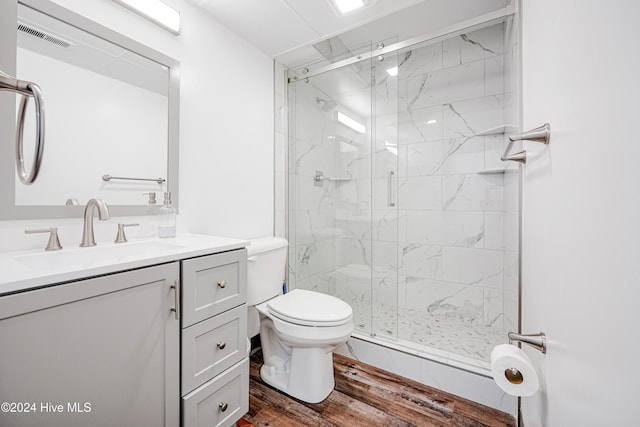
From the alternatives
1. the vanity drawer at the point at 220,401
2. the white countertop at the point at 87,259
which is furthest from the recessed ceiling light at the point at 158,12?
the vanity drawer at the point at 220,401

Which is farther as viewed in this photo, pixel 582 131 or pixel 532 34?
pixel 532 34

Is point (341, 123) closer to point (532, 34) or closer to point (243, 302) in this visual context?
point (532, 34)

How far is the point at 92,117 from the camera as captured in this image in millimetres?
1167

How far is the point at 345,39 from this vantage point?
196 cm

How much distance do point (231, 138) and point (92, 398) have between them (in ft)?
4.73

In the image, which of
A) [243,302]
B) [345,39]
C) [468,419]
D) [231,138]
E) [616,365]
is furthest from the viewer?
[345,39]

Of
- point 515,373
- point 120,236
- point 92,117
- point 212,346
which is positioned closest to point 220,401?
point 212,346

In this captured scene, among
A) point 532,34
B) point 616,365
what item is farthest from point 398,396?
point 532,34

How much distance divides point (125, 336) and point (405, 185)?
222 centimetres

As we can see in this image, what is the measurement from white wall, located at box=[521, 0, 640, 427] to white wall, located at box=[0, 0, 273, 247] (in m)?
1.57

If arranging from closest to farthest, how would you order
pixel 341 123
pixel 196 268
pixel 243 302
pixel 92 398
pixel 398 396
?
1. pixel 92 398
2. pixel 196 268
3. pixel 243 302
4. pixel 398 396
5. pixel 341 123

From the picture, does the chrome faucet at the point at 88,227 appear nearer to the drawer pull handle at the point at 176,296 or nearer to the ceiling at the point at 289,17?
the drawer pull handle at the point at 176,296

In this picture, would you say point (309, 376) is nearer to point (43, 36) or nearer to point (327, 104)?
point (43, 36)

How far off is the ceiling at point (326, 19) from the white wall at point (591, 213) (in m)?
1.12
